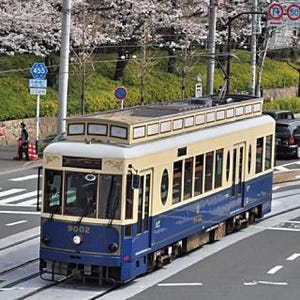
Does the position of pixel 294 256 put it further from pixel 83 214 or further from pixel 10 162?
pixel 10 162

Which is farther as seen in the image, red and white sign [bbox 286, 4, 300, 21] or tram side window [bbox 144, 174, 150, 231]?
red and white sign [bbox 286, 4, 300, 21]

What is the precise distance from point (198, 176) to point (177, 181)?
132 cm

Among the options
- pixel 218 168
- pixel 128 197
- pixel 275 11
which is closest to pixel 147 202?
pixel 128 197

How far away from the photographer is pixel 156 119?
20297 millimetres

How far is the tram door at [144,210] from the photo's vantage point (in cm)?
1906

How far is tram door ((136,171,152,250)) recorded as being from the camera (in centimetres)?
1906

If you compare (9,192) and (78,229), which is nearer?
(78,229)

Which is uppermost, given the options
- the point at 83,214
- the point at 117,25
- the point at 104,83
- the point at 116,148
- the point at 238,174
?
the point at 117,25

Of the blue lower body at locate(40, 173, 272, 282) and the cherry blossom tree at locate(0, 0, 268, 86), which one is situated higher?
the cherry blossom tree at locate(0, 0, 268, 86)

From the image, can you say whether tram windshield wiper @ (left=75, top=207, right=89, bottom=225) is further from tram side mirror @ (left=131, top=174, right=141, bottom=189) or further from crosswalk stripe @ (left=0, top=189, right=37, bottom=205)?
crosswalk stripe @ (left=0, top=189, right=37, bottom=205)

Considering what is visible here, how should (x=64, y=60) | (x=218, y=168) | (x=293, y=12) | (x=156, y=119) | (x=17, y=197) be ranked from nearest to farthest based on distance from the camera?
(x=156, y=119), (x=218, y=168), (x=17, y=197), (x=64, y=60), (x=293, y=12)

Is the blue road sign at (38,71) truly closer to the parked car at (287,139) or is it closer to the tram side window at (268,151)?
the parked car at (287,139)

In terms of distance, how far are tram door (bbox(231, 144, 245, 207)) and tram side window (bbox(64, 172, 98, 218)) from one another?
6.43 m

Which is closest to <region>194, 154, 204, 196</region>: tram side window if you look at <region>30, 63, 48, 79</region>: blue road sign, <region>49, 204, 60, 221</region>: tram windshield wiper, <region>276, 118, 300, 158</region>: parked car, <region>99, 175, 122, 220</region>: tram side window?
<region>99, 175, 122, 220</region>: tram side window
